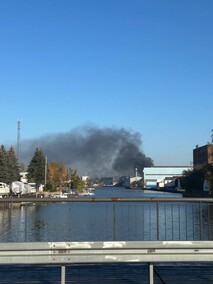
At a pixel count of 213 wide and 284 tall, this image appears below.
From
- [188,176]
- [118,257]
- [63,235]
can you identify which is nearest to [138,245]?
[118,257]

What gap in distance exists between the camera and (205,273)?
920cm

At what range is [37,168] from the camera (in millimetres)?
125062

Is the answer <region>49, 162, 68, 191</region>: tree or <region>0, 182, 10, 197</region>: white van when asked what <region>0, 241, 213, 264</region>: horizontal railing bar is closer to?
<region>0, 182, 10, 197</region>: white van

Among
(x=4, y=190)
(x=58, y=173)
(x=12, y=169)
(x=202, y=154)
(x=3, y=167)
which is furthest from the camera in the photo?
A: (x=202, y=154)

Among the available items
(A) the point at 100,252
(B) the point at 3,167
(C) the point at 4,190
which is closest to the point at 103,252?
(A) the point at 100,252

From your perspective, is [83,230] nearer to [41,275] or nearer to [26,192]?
[41,275]

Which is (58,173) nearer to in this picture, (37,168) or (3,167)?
(37,168)

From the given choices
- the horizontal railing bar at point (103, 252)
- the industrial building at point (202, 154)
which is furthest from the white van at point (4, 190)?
the industrial building at point (202, 154)

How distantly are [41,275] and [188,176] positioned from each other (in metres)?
134

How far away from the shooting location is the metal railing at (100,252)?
723 centimetres

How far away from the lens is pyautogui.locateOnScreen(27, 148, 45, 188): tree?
125037mm

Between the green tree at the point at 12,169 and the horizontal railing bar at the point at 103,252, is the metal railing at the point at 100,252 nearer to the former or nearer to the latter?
the horizontal railing bar at the point at 103,252

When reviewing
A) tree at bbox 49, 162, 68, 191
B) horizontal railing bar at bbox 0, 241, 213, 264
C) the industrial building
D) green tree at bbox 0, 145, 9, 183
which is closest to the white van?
green tree at bbox 0, 145, 9, 183

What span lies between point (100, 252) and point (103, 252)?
57 mm
